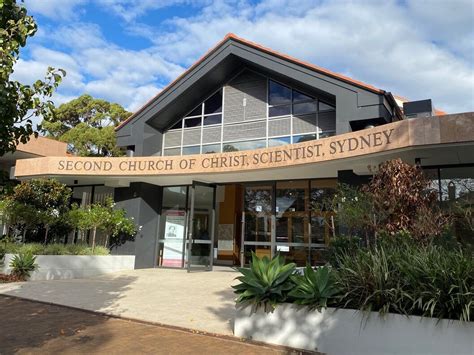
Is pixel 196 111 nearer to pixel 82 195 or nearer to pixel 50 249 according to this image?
pixel 82 195

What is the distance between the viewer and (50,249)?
510 inches

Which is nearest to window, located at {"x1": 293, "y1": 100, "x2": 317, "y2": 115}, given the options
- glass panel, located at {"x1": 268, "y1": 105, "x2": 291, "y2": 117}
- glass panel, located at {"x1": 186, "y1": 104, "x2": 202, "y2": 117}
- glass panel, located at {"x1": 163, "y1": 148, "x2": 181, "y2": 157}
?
glass panel, located at {"x1": 268, "y1": 105, "x2": 291, "y2": 117}

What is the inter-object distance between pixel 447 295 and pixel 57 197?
13.4 m

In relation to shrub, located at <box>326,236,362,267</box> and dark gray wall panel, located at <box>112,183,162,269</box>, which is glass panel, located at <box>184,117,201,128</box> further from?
shrub, located at <box>326,236,362,267</box>

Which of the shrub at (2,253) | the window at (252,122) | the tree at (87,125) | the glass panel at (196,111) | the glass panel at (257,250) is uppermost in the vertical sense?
the tree at (87,125)

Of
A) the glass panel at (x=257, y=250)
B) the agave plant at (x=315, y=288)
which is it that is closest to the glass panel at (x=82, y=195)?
the glass panel at (x=257, y=250)

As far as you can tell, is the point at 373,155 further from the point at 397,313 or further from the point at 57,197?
the point at 57,197

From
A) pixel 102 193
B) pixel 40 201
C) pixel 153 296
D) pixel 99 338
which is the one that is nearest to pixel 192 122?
pixel 102 193

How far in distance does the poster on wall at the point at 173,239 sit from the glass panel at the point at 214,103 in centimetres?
423

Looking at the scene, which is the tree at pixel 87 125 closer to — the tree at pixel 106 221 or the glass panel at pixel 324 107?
the tree at pixel 106 221

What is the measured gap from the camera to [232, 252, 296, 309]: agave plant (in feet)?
19.7

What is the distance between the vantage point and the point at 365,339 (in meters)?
5.23

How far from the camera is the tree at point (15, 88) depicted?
148 inches

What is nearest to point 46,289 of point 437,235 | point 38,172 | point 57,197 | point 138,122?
point 57,197
